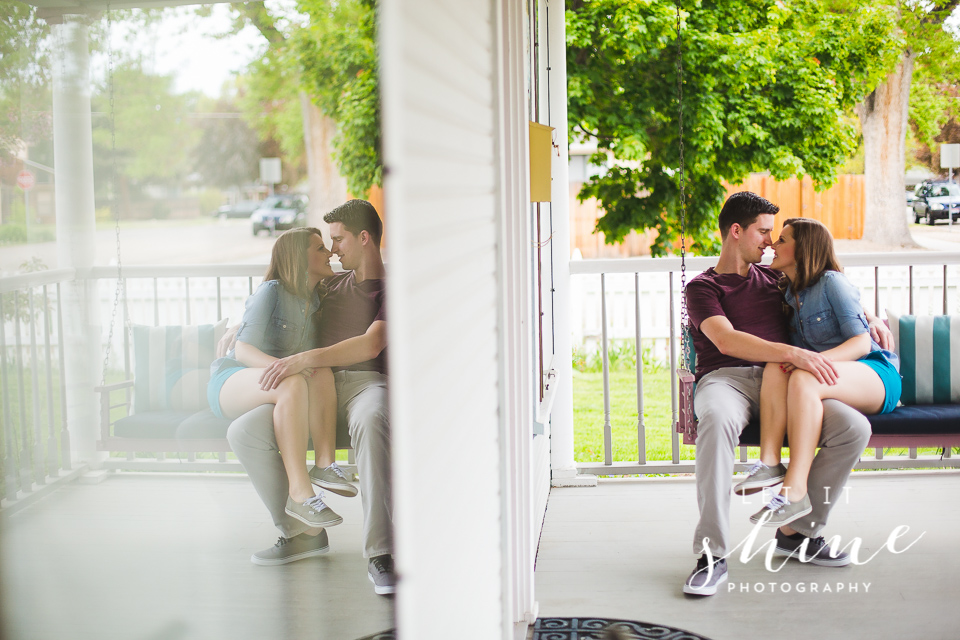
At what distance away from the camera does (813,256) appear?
2.93 m

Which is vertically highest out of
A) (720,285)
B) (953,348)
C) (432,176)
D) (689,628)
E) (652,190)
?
(652,190)

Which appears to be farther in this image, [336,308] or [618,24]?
[618,24]

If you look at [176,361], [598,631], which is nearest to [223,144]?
[176,361]

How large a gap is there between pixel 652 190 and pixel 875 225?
167cm

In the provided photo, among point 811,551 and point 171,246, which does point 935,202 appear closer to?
point 811,551

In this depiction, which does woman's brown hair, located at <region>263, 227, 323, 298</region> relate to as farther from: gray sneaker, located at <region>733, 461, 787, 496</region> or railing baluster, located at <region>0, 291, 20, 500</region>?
gray sneaker, located at <region>733, 461, 787, 496</region>

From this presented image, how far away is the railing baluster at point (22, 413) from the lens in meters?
1.51

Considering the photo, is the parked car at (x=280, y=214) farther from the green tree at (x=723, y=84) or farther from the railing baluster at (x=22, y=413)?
the green tree at (x=723, y=84)

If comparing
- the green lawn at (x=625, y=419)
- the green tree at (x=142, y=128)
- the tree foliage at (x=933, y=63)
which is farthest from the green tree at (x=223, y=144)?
A: the tree foliage at (x=933, y=63)

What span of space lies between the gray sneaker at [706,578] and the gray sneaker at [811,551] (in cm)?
33

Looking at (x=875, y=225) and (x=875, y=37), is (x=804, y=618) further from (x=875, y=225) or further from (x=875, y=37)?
(x=875, y=37)

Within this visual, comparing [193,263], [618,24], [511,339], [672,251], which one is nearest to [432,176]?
[193,263]

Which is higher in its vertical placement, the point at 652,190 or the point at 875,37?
the point at 875,37

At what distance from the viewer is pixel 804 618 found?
238cm
